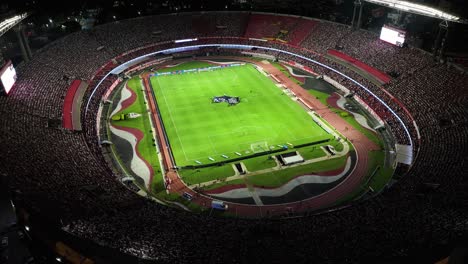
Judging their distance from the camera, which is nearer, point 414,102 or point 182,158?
point 182,158

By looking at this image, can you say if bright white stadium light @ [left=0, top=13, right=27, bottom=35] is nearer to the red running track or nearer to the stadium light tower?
the stadium light tower

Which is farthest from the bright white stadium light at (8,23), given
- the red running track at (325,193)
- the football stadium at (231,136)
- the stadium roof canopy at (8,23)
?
the red running track at (325,193)

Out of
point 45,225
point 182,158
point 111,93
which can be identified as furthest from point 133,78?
point 45,225

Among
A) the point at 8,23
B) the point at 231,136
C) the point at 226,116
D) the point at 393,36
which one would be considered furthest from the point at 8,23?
the point at 393,36

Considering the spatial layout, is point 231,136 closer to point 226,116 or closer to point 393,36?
point 226,116

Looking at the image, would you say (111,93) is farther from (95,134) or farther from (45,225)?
(45,225)

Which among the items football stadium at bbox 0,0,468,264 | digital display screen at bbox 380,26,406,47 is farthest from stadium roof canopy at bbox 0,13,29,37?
digital display screen at bbox 380,26,406,47

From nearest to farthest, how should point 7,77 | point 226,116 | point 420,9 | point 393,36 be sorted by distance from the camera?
1. point 7,77
2. point 420,9
3. point 226,116
4. point 393,36
